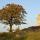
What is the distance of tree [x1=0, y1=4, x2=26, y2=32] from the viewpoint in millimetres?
17500

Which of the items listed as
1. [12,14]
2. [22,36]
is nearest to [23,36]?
[22,36]

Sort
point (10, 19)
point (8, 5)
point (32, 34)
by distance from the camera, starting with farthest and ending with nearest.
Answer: point (8, 5), point (10, 19), point (32, 34)

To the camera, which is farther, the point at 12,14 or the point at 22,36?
the point at 12,14

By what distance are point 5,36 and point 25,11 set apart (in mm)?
13334

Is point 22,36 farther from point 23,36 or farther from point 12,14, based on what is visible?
point 12,14

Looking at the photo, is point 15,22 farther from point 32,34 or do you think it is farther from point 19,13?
point 32,34

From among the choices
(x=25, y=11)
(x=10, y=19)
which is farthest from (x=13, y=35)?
(x=25, y=11)

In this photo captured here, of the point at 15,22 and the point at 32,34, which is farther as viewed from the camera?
the point at 15,22

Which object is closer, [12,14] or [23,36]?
[23,36]

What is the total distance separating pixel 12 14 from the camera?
17719mm

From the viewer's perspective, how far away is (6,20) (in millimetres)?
17859

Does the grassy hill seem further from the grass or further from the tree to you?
the tree

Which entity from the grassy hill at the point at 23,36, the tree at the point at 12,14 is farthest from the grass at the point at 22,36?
the tree at the point at 12,14

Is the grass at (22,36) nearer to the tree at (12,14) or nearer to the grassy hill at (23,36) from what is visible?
the grassy hill at (23,36)
